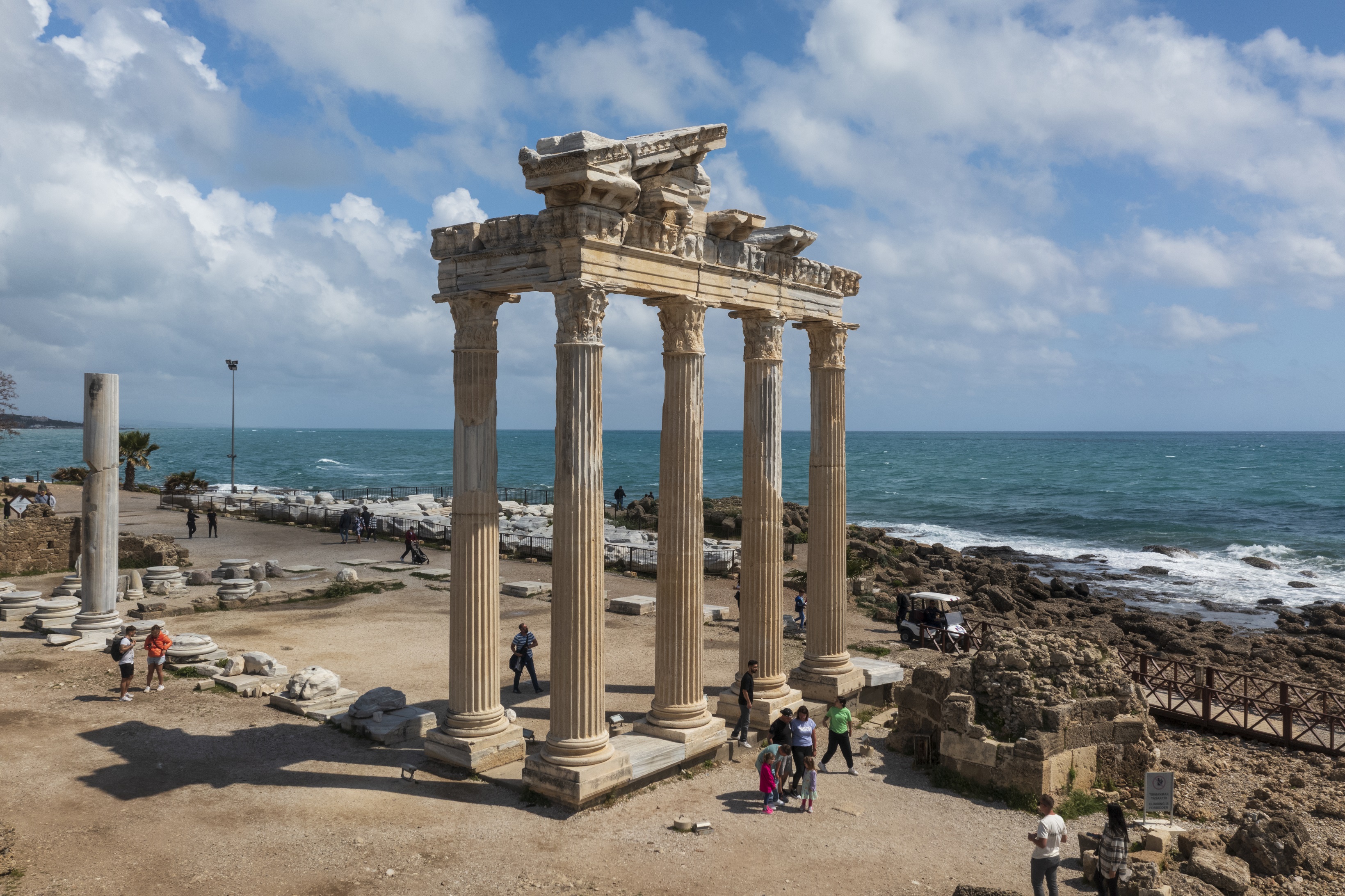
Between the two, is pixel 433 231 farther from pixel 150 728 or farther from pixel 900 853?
pixel 900 853

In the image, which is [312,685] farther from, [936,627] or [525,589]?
[936,627]

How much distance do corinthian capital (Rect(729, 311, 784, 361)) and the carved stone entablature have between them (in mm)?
3732

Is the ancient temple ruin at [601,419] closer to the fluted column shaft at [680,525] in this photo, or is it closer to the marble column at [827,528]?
the fluted column shaft at [680,525]

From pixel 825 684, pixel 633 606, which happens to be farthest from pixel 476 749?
pixel 633 606

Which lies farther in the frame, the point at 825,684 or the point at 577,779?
the point at 825,684

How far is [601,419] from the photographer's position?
11.3 m

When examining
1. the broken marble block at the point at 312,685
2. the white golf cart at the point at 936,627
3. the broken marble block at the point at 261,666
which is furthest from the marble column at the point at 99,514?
the white golf cart at the point at 936,627

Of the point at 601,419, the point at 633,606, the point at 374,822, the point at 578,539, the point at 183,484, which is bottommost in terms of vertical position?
the point at 374,822

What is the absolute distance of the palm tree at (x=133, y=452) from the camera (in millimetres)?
55188

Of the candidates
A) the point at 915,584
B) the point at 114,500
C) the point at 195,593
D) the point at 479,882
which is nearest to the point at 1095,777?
the point at 479,882

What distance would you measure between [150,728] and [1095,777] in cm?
1425

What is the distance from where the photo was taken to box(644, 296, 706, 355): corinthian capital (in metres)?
12.7

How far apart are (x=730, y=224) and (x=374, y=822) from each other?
927 centimetres

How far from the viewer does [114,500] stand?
67.2 feet
